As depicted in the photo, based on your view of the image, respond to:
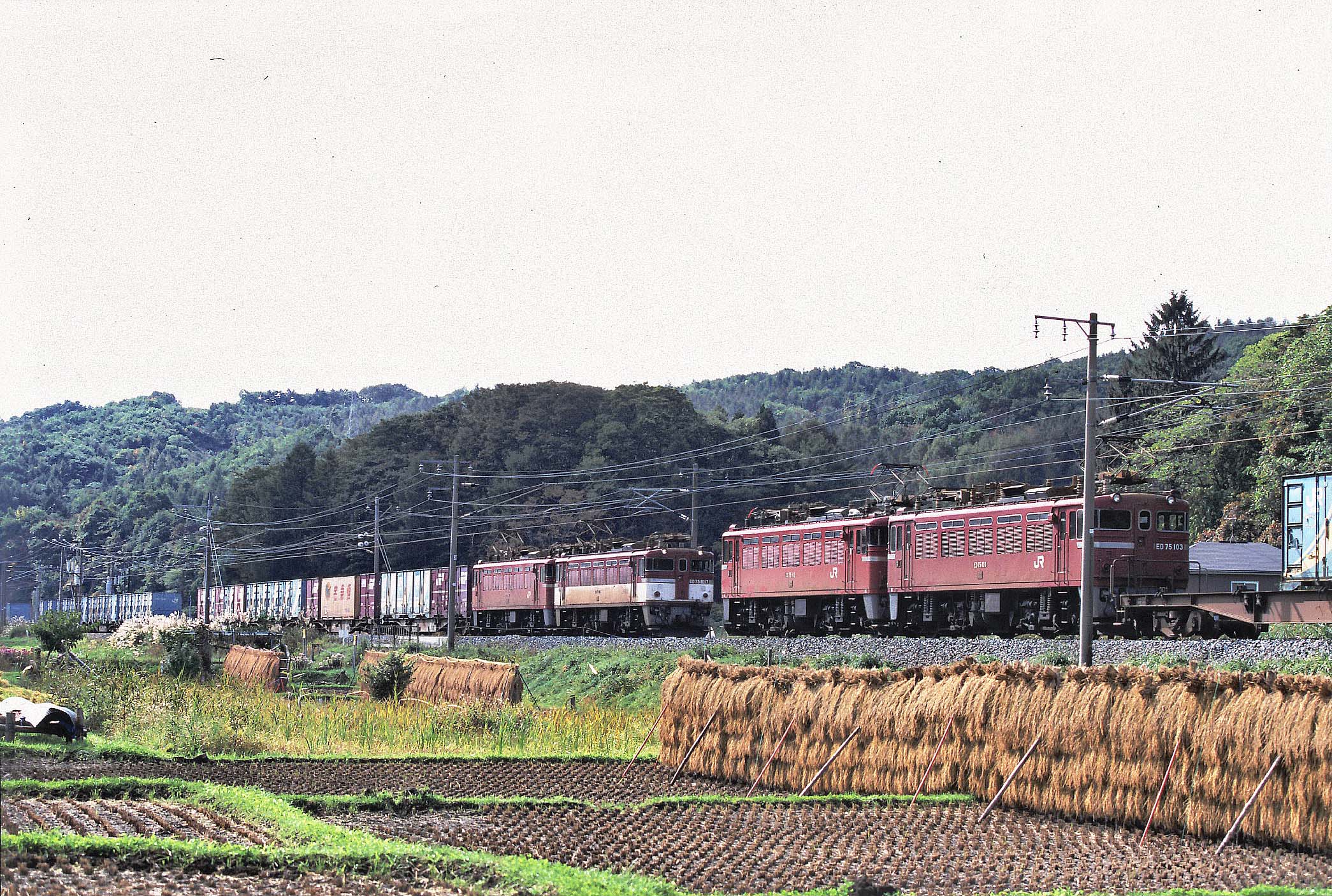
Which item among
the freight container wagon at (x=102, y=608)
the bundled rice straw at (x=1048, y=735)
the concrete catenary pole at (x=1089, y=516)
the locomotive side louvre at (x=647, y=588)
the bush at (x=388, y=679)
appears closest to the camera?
the bundled rice straw at (x=1048, y=735)

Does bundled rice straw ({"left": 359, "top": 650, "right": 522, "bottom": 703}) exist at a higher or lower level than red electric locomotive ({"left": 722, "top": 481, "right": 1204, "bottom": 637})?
lower

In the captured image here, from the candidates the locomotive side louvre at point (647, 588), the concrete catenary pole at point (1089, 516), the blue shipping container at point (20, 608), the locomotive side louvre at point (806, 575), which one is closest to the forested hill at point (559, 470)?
the locomotive side louvre at point (647, 588)

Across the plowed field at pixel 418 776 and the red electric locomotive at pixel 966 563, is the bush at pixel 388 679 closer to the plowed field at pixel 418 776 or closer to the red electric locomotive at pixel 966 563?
the plowed field at pixel 418 776

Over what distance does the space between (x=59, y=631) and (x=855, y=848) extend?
31.3m

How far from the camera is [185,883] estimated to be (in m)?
10.2

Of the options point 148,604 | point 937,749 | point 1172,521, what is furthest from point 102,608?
point 937,749

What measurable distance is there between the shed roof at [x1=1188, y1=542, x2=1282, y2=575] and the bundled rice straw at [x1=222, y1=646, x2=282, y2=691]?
26538 mm

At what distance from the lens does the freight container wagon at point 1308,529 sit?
28.0m

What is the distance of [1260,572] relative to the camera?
39875 millimetres

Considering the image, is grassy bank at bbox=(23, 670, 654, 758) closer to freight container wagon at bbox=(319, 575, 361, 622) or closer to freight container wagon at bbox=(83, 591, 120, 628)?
freight container wagon at bbox=(319, 575, 361, 622)

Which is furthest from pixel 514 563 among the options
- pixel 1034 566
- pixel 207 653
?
pixel 1034 566

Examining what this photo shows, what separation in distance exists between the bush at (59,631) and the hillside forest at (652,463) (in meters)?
21.2

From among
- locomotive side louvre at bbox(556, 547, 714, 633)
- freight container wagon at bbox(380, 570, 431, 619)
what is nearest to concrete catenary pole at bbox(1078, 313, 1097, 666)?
locomotive side louvre at bbox(556, 547, 714, 633)

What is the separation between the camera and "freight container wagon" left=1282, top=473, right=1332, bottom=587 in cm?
2795
